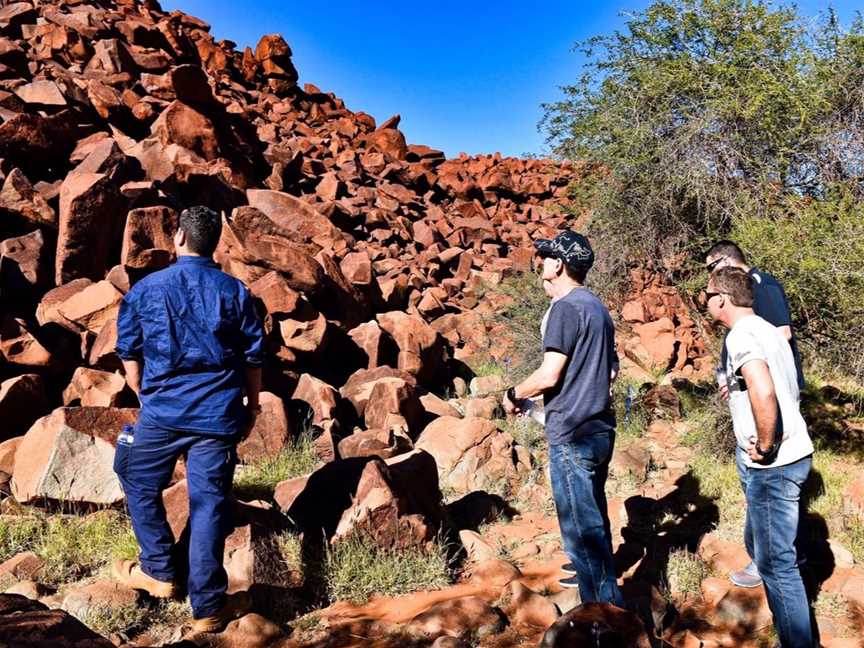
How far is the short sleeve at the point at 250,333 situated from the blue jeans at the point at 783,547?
2486 millimetres

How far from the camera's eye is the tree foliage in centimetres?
657

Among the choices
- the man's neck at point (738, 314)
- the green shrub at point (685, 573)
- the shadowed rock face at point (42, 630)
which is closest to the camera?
the shadowed rock face at point (42, 630)

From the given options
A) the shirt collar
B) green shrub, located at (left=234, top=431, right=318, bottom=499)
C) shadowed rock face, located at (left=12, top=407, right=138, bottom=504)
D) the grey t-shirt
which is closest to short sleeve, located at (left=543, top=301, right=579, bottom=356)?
the grey t-shirt

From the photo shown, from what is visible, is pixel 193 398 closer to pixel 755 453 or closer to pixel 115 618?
pixel 115 618

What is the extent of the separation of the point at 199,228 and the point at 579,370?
2011 mm

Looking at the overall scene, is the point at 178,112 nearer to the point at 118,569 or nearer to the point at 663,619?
the point at 118,569

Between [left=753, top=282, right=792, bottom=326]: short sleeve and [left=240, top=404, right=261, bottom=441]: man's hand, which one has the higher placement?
[left=753, top=282, right=792, bottom=326]: short sleeve

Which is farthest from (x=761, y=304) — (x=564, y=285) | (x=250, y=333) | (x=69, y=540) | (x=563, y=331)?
(x=69, y=540)

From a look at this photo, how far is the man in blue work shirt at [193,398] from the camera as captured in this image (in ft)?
10.7

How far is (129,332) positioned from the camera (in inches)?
133

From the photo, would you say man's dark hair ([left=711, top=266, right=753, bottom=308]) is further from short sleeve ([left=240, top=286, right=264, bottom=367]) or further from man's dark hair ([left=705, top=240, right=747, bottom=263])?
short sleeve ([left=240, top=286, right=264, bottom=367])

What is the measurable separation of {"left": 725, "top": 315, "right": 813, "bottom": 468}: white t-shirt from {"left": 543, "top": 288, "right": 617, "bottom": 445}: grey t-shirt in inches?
22.5

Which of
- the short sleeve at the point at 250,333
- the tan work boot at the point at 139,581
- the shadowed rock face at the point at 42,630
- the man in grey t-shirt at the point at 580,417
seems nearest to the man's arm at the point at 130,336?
the short sleeve at the point at 250,333

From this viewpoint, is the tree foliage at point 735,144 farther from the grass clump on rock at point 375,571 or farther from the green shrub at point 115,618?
the green shrub at point 115,618
